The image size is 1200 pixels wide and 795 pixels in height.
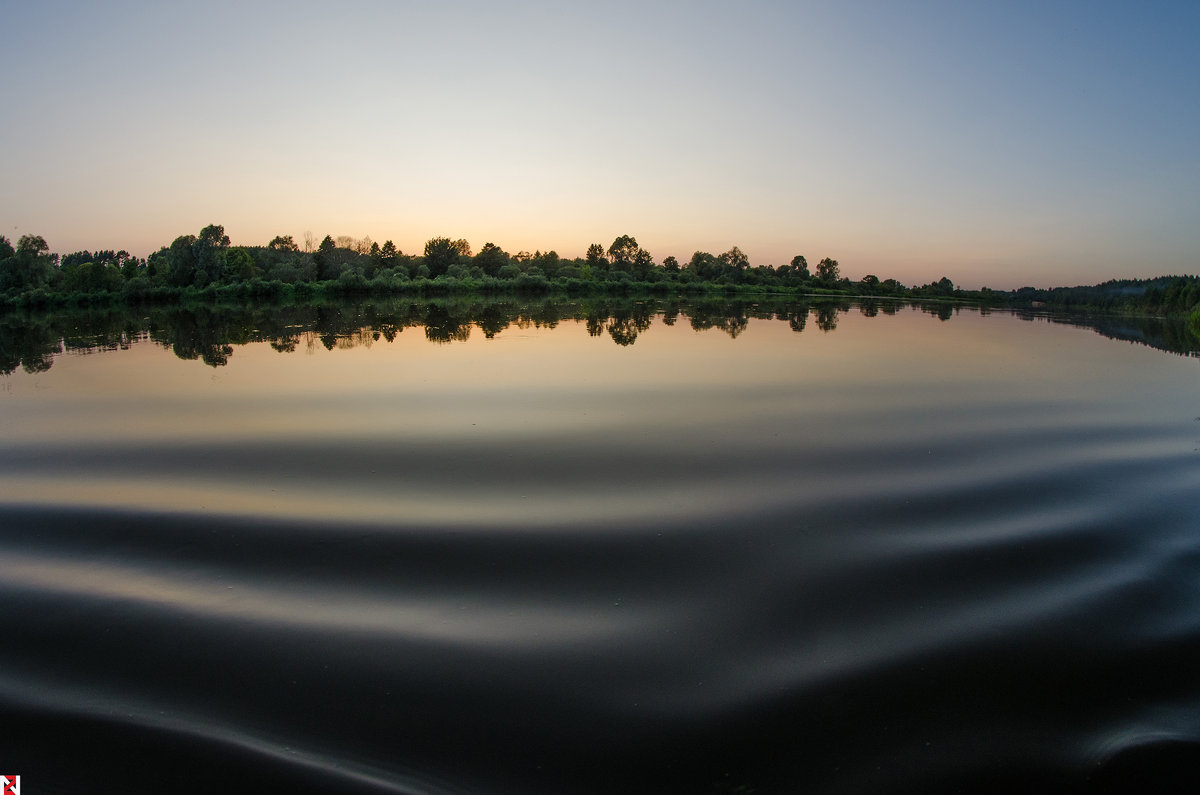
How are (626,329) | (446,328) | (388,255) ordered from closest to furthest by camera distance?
(626,329), (446,328), (388,255)

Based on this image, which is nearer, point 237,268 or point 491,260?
point 237,268

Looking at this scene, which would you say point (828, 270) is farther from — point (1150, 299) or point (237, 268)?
point (237, 268)

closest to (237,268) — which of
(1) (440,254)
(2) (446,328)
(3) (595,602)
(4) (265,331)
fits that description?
(1) (440,254)

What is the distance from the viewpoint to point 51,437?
1039 cm

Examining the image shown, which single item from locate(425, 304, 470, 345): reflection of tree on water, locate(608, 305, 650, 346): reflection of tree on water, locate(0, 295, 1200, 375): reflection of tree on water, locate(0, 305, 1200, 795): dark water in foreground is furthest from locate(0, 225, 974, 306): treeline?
locate(0, 305, 1200, 795): dark water in foreground

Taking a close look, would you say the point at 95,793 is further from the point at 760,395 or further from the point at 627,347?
the point at 627,347

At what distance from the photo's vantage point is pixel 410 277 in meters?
88.5

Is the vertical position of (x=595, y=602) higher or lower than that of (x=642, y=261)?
lower

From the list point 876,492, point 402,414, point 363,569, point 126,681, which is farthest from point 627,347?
point 126,681

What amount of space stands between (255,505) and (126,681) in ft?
10.2

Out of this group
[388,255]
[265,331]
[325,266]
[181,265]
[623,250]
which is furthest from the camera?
[623,250]

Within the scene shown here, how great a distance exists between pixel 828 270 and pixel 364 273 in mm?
88071

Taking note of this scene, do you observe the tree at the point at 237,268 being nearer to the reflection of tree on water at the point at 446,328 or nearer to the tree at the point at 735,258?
the reflection of tree on water at the point at 446,328

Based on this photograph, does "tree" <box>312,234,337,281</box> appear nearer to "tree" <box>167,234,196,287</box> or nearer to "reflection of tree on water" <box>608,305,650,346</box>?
"tree" <box>167,234,196,287</box>
